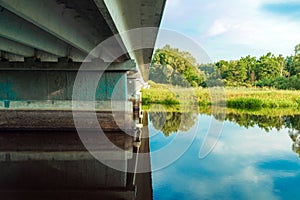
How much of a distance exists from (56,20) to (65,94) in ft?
21.3

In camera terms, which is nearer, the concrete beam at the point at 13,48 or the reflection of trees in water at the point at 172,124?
the concrete beam at the point at 13,48

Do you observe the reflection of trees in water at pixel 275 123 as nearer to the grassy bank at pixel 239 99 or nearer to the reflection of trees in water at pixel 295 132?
the reflection of trees in water at pixel 295 132

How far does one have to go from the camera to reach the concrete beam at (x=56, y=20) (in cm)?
410

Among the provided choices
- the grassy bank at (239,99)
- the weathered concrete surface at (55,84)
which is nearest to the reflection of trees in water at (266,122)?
the grassy bank at (239,99)

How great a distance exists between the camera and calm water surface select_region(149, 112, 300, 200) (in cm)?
652

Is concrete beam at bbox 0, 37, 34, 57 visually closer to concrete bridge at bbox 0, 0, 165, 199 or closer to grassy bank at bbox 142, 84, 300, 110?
concrete bridge at bbox 0, 0, 165, 199

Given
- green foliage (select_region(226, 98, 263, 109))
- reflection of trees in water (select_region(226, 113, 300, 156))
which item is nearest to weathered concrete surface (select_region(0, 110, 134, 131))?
reflection of trees in water (select_region(226, 113, 300, 156))

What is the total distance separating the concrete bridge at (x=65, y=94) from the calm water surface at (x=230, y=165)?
0.72 metres

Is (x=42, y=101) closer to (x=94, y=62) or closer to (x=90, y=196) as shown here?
(x=94, y=62)

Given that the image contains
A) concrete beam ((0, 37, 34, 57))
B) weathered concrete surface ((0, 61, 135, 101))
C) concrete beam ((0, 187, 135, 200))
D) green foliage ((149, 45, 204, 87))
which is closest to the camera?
concrete beam ((0, 187, 135, 200))

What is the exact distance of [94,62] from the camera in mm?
11289

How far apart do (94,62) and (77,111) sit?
1.85 meters

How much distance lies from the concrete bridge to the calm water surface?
2.38 ft

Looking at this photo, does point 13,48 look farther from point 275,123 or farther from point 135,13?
point 275,123
